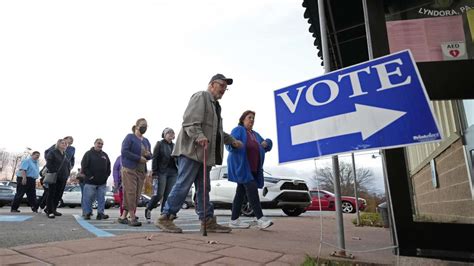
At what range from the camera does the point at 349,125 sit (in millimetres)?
2156

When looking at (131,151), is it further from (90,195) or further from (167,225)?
(167,225)

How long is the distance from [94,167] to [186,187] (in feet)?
11.1

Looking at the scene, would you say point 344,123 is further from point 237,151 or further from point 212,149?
point 237,151

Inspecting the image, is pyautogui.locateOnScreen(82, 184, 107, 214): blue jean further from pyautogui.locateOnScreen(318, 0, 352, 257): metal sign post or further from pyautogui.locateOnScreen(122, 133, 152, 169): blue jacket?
pyautogui.locateOnScreen(318, 0, 352, 257): metal sign post

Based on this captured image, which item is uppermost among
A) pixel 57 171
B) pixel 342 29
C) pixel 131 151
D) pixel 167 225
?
pixel 342 29

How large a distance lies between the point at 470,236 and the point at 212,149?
8.69 ft

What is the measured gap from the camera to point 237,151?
4512 millimetres

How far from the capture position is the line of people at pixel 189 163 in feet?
12.2

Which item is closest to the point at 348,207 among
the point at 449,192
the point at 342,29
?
the point at 449,192

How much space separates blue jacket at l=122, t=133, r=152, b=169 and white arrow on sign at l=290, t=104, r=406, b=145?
3.45 m

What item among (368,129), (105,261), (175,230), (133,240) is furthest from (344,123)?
(175,230)

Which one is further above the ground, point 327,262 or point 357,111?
point 357,111

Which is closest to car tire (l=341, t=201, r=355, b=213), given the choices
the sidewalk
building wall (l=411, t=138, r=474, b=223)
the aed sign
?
building wall (l=411, t=138, r=474, b=223)

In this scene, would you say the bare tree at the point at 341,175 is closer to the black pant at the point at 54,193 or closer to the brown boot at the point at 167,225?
the brown boot at the point at 167,225
